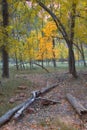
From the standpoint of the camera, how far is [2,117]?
975 centimetres

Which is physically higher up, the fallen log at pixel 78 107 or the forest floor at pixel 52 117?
the fallen log at pixel 78 107

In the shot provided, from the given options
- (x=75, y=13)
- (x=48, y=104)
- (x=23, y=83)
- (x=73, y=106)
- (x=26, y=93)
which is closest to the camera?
(x=73, y=106)

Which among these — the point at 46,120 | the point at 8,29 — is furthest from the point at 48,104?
the point at 8,29

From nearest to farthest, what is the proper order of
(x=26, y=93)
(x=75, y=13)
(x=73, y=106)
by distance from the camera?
1. (x=73, y=106)
2. (x=26, y=93)
3. (x=75, y=13)

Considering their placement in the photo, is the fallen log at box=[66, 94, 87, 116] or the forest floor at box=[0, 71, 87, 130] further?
the fallen log at box=[66, 94, 87, 116]

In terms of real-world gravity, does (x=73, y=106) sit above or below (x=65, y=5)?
below

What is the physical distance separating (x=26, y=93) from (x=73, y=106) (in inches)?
153

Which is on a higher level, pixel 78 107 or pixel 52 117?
pixel 78 107

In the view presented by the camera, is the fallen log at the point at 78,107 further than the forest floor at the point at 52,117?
Yes

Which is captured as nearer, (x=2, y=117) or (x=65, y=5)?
(x=2, y=117)

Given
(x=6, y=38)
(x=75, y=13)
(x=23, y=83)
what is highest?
(x=75, y=13)

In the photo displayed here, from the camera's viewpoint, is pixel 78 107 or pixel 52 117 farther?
pixel 78 107

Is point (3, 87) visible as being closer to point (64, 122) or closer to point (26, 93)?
point (26, 93)

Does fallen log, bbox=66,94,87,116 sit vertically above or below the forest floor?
above
